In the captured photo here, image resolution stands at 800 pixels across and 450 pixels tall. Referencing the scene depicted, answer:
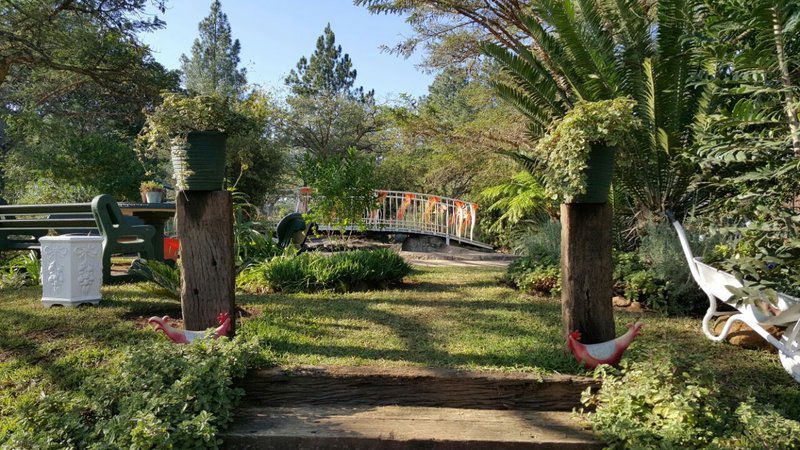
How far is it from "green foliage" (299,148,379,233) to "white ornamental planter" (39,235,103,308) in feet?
9.96

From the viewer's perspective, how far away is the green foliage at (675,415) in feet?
8.56

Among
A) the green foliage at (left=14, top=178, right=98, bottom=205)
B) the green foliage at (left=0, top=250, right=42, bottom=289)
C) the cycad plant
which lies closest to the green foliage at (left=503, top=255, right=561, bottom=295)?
the cycad plant

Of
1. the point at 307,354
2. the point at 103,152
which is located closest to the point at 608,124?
the point at 307,354

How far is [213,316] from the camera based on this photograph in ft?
12.4

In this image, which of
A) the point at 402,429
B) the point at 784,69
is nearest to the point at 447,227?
the point at 784,69

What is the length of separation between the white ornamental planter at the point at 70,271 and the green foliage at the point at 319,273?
1678 mm

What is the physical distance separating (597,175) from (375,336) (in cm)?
206

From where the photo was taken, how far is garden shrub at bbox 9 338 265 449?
101 inches

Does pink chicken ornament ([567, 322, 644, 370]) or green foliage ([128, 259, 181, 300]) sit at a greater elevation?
green foliage ([128, 259, 181, 300])

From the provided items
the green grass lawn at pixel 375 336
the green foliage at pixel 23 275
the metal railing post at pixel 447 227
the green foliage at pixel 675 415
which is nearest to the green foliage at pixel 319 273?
the green grass lawn at pixel 375 336

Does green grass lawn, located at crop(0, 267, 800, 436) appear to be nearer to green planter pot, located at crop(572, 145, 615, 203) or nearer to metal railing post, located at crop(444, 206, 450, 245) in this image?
green planter pot, located at crop(572, 145, 615, 203)

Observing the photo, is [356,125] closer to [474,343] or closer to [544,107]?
[544,107]

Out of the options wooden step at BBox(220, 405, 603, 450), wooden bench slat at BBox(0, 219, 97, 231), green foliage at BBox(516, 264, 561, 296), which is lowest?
wooden step at BBox(220, 405, 603, 450)

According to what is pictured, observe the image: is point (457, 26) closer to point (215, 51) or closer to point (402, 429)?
point (402, 429)
